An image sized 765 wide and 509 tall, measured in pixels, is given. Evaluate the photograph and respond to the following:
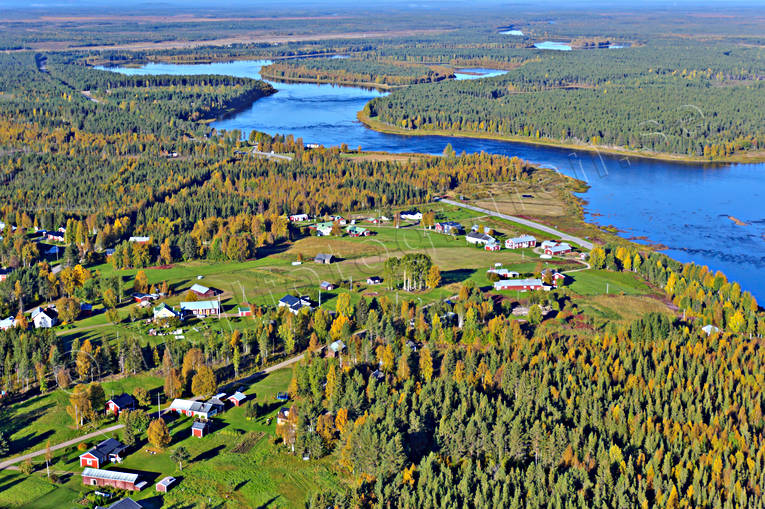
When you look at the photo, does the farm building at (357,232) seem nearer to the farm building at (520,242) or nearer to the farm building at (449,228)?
the farm building at (449,228)

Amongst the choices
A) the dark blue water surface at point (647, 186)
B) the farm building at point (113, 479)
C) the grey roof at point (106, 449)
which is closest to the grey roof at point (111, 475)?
the farm building at point (113, 479)

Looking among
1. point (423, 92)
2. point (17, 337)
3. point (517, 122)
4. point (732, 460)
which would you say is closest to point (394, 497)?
point (732, 460)

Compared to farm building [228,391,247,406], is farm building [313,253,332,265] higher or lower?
higher

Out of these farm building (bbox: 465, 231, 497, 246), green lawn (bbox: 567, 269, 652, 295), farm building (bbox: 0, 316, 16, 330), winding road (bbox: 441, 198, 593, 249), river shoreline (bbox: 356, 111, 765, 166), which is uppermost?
river shoreline (bbox: 356, 111, 765, 166)

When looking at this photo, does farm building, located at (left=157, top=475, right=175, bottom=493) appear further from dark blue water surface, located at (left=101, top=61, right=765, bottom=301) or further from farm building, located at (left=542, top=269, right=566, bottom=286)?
dark blue water surface, located at (left=101, top=61, right=765, bottom=301)

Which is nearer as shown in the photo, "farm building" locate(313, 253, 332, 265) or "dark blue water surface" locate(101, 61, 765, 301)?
"farm building" locate(313, 253, 332, 265)

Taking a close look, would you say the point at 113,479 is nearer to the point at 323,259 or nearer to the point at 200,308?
the point at 200,308

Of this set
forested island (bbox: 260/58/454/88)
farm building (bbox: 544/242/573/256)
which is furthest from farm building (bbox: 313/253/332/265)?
forested island (bbox: 260/58/454/88)
